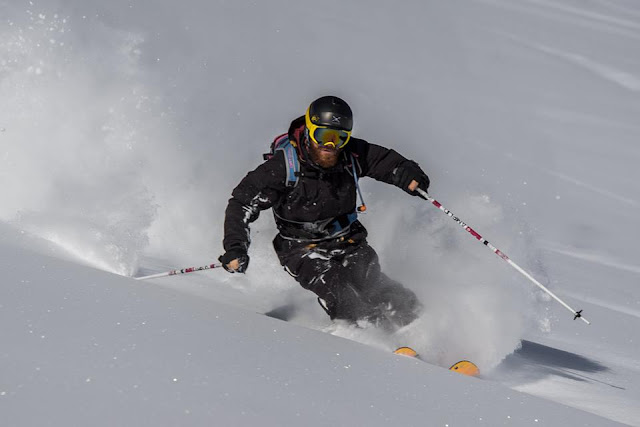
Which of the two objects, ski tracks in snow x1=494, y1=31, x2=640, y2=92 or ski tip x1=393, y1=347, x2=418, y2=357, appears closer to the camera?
ski tip x1=393, y1=347, x2=418, y2=357

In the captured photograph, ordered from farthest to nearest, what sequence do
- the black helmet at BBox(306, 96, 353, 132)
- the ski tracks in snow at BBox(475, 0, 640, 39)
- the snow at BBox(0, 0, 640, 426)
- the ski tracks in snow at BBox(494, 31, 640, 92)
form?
the ski tracks in snow at BBox(475, 0, 640, 39) → the ski tracks in snow at BBox(494, 31, 640, 92) → the black helmet at BBox(306, 96, 353, 132) → the snow at BBox(0, 0, 640, 426)

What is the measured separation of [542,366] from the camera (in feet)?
19.4

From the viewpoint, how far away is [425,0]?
23969mm

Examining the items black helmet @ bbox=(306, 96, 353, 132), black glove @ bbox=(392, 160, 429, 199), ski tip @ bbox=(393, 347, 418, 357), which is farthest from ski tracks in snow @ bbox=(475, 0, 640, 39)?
ski tip @ bbox=(393, 347, 418, 357)

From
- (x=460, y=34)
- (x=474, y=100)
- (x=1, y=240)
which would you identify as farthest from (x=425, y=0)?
(x=1, y=240)

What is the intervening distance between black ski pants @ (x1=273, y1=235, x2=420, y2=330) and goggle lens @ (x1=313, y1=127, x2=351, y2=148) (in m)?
0.91

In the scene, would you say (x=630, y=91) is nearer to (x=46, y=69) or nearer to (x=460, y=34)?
(x=460, y=34)

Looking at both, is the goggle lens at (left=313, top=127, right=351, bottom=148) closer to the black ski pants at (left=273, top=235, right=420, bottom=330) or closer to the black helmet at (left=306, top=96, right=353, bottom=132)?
the black helmet at (left=306, top=96, right=353, bottom=132)

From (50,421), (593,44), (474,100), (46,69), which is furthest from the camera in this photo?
(593,44)

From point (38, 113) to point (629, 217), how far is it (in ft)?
29.5

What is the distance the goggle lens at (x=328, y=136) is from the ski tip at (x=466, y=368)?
5.40 feet

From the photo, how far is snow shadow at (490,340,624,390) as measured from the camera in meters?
5.53

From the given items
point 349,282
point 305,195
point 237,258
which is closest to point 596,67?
point 349,282

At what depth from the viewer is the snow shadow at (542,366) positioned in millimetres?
5531
